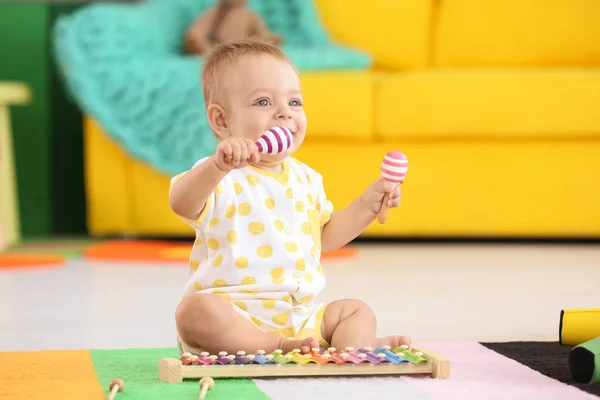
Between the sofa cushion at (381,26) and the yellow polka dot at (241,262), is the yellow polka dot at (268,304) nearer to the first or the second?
the yellow polka dot at (241,262)

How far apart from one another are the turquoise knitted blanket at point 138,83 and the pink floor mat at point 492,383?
1525 millimetres

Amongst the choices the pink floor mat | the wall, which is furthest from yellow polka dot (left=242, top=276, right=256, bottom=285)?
the wall

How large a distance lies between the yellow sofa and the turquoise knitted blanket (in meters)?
0.08

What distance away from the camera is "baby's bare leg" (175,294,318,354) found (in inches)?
45.2

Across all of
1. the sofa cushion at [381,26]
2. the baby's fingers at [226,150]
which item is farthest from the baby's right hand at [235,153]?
the sofa cushion at [381,26]

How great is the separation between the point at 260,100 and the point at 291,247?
0.18 metres

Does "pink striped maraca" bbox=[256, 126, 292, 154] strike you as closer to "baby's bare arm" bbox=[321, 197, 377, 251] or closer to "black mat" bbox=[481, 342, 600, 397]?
"baby's bare arm" bbox=[321, 197, 377, 251]

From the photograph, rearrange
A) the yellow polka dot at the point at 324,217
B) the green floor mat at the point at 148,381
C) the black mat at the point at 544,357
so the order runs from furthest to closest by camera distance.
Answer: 1. the yellow polka dot at the point at 324,217
2. the black mat at the point at 544,357
3. the green floor mat at the point at 148,381

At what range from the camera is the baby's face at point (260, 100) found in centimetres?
123

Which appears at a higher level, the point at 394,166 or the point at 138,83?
the point at 138,83

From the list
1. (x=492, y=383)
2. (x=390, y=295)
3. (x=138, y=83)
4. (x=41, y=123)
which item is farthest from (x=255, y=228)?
(x=41, y=123)

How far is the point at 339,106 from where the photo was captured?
2674 mm

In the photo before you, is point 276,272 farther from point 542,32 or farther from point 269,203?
point 542,32

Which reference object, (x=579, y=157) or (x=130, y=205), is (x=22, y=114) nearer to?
(x=130, y=205)
